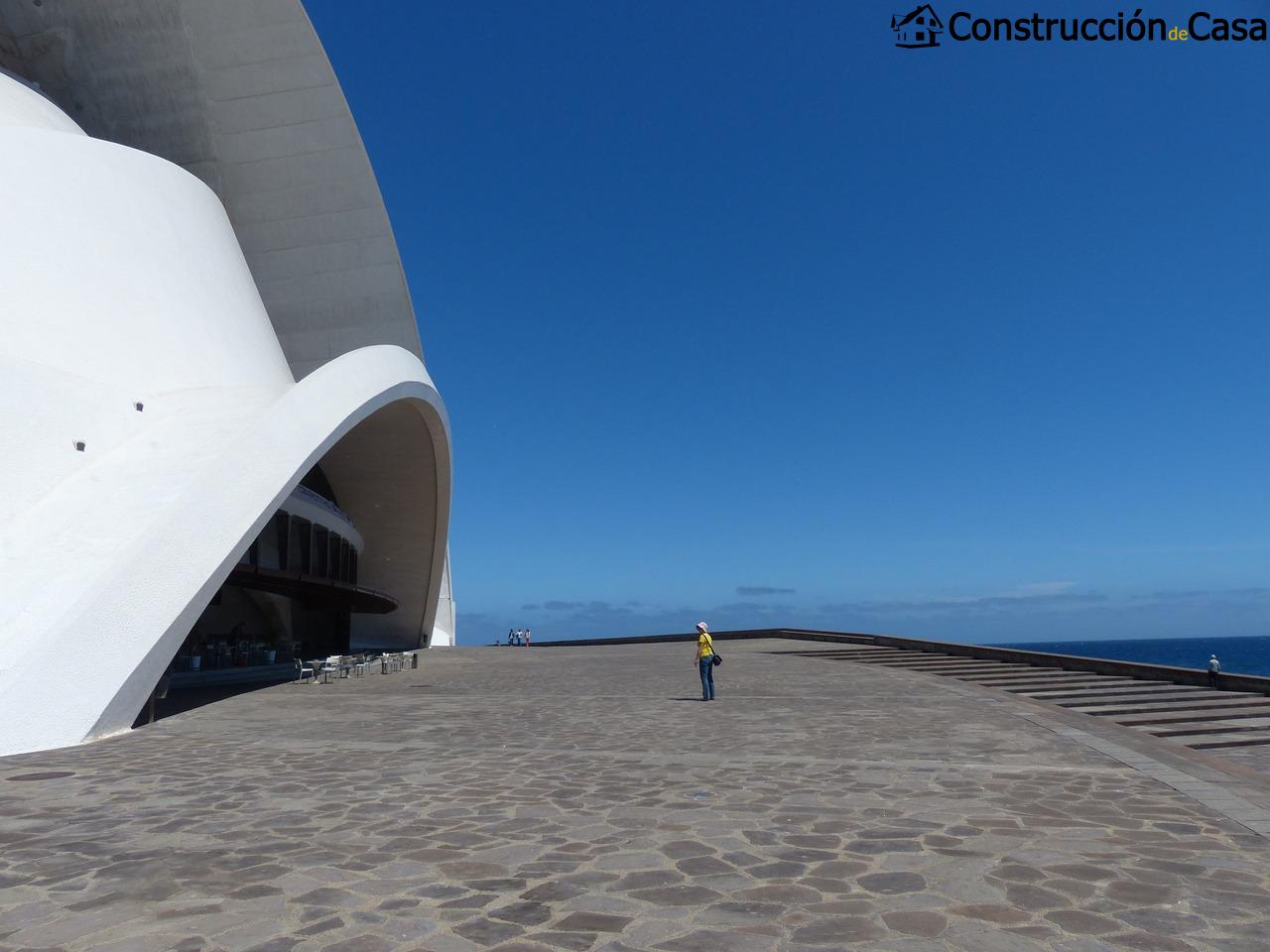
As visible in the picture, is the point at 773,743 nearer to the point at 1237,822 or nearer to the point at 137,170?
the point at 1237,822

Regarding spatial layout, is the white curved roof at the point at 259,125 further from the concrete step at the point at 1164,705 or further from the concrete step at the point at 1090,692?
the concrete step at the point at 1164,705

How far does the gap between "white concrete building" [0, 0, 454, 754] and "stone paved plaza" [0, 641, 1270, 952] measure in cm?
173

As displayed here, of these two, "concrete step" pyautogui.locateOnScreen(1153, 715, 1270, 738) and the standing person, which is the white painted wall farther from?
"concrete step" pyautogui.locateOnScreen(1153, 715, 1270, 738)

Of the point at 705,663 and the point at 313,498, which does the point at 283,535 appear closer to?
the point at 313,498

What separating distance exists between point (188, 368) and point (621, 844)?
1247 centimetres

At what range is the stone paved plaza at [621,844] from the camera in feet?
12.0

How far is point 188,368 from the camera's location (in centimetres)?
1428

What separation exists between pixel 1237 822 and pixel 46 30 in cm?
2572

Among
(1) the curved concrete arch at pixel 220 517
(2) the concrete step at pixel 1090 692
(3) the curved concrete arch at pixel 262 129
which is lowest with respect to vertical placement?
(2) the concrete step at pixel 1090 692

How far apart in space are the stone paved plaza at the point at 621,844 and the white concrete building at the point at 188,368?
5.67ft

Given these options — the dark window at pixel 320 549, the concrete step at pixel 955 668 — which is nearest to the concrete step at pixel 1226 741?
the concrete step at pixel 955 668

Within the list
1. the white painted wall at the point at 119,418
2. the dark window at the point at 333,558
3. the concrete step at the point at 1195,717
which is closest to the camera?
the white painted wall at the point at 119,418

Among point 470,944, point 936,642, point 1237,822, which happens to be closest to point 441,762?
point 470,944

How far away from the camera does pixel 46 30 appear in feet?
65.4
